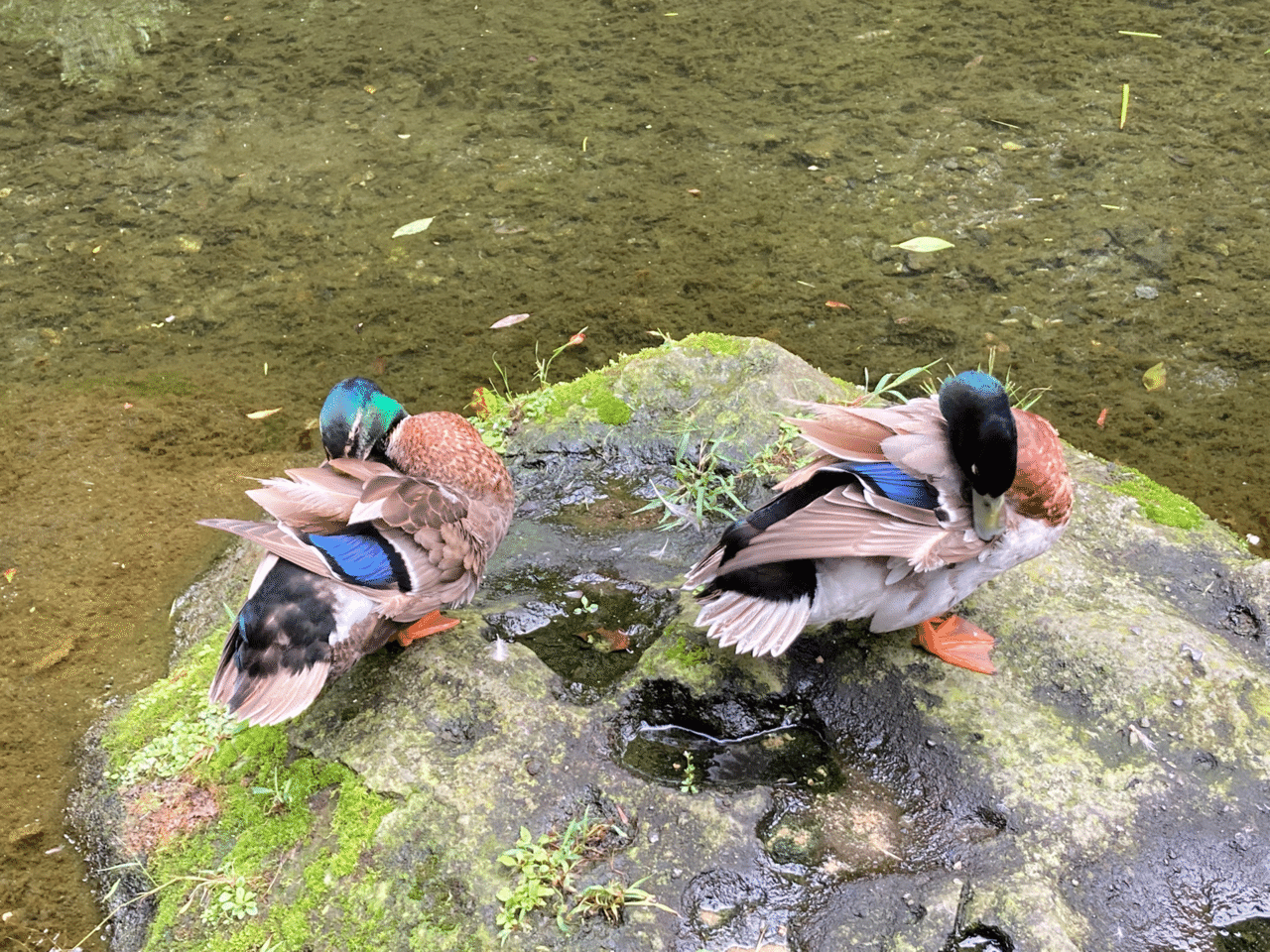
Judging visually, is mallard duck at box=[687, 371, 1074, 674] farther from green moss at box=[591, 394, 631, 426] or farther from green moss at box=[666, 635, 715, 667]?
green moss at box=[591, 394, 631, 426]

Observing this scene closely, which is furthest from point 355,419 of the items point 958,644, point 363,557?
point 958,644

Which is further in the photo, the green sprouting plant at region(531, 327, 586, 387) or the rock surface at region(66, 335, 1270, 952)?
the green sprouting plant at region(531, 327, 586, 387)

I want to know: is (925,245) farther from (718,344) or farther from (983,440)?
(983,440)

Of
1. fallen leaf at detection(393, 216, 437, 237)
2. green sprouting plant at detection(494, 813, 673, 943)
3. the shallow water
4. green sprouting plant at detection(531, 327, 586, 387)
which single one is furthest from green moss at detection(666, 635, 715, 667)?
fallen leaf at detection(393, 216, 437, 237)

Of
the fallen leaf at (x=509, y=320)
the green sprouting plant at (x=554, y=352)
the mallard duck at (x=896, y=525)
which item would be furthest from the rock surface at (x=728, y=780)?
the fallen leaf at (x=509, y=320)

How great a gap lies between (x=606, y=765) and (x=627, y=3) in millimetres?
6836

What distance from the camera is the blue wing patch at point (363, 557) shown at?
9.39 ft

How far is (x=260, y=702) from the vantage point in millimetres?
2758

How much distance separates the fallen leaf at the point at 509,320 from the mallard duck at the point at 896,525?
283cm

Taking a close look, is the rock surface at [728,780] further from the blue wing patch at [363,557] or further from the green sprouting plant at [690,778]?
the blue wing patch at [363,557]

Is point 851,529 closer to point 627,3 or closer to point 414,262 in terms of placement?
point 414,262

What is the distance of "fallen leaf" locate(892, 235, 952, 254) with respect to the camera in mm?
5680

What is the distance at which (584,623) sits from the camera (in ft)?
10.9

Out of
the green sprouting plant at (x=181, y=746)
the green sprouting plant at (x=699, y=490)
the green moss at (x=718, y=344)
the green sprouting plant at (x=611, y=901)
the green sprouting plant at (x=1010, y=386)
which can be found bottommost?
the green sprouting plant at (x=1010, y=386)
